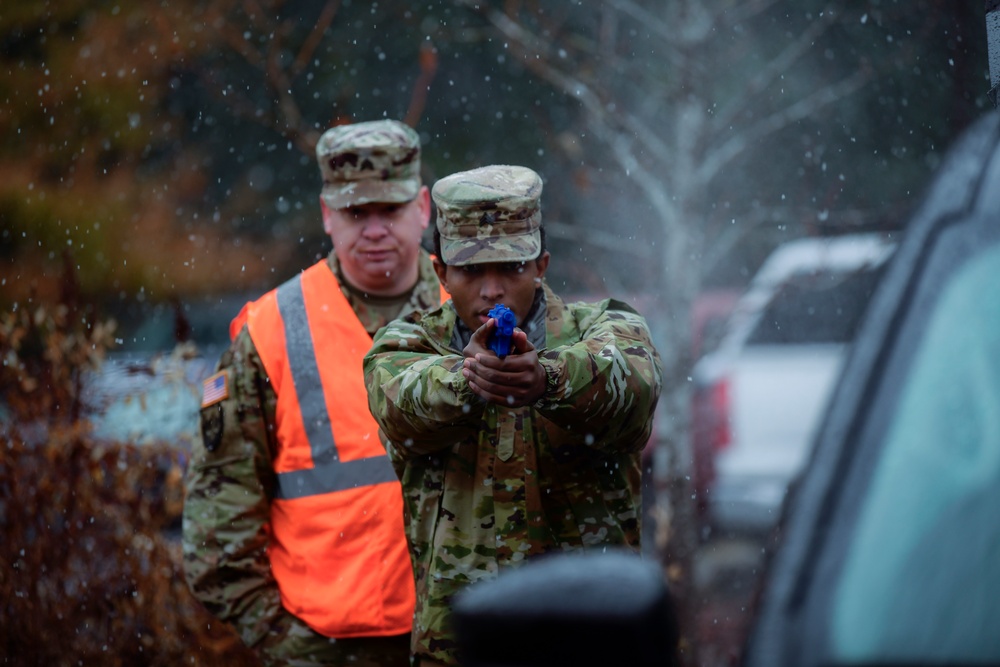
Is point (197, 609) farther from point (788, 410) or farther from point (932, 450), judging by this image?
point (788, 410)

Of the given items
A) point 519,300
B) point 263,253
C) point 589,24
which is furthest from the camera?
point 263,253

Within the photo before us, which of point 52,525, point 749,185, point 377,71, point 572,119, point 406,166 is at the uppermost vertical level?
point 377,71

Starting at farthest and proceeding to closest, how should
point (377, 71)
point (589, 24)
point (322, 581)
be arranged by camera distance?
point (377, 71) < point (589, 24) < point (322, 581)

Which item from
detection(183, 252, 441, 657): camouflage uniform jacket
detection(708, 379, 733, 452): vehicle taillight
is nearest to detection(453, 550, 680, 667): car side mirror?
detection(183, 252, 441, 657): camouflage uniform jacket

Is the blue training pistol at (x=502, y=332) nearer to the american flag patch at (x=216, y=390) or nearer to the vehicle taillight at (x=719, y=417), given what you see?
the american flag patch at (x=216, y=390)

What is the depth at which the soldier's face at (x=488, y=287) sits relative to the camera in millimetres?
2895

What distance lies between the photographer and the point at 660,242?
308 inches

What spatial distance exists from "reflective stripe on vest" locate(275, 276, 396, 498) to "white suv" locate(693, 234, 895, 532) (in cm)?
411

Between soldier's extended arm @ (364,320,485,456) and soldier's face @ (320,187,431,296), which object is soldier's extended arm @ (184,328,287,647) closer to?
soldier's face @ (320,187,431,296)

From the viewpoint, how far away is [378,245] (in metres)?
3.93

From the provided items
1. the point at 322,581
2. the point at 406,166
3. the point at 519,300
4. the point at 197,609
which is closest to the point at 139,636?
the point at 197,609

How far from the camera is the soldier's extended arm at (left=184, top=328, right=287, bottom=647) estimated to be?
12.5 ft

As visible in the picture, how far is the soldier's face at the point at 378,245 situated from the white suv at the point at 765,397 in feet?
12.9

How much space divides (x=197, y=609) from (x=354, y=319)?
6.78 feet
